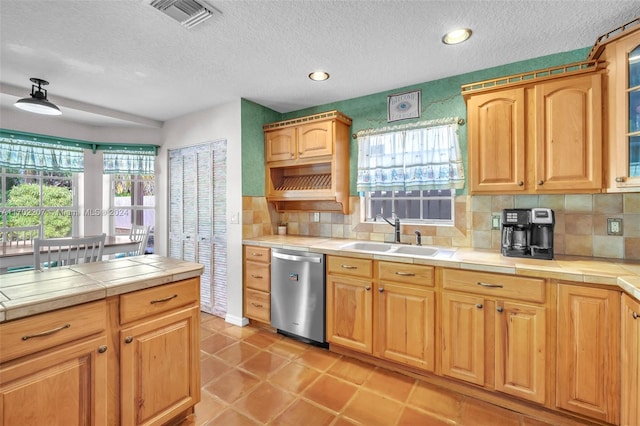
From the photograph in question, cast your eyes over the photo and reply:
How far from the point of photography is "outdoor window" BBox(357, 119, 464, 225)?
2621 mm

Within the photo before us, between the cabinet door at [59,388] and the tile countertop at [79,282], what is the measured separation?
200mm

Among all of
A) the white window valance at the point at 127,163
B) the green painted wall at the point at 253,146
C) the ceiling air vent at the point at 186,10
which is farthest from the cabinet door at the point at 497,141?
the white window valance at the point at 127,163

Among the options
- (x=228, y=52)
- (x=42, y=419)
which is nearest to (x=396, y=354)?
(x=42, y=419)

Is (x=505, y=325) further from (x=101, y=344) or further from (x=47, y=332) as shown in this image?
(x=47, y=332)

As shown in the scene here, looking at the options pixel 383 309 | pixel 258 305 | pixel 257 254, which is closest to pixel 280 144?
pixel 257 254

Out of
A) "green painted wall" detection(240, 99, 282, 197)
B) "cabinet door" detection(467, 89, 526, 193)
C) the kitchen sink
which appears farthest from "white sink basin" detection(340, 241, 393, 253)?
"green painted wall" detection(240, 99, 282, 197)

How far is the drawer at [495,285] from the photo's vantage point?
1.75 metres

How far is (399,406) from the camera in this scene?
6.19 feet

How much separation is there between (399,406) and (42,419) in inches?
72.4

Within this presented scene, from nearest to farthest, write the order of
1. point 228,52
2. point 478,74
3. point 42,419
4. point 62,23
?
1. point 42,419
2. point 62,23
3. point 228,52
4. point 478,74

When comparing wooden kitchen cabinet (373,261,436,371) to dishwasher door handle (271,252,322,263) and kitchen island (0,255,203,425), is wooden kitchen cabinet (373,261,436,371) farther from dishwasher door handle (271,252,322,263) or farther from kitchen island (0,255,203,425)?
kitchen island (0,255,203,425)

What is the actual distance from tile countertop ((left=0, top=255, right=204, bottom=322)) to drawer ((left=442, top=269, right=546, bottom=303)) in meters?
1.66

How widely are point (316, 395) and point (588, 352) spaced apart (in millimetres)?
1658

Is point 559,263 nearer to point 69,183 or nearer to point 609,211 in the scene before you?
point 609,211
